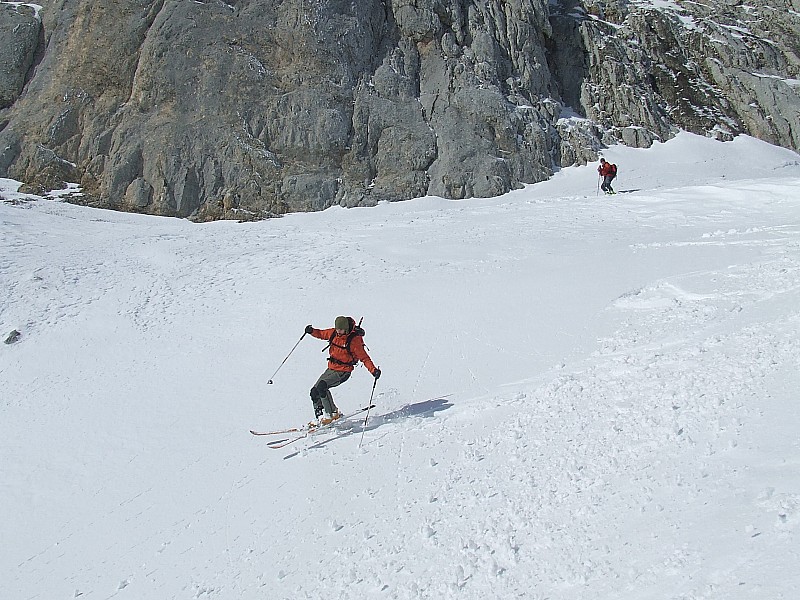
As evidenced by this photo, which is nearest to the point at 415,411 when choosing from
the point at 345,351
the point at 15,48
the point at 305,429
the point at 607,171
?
the point at 345,351

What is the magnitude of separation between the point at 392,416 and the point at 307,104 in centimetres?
2709

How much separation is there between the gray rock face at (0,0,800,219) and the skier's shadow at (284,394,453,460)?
22.8 meters

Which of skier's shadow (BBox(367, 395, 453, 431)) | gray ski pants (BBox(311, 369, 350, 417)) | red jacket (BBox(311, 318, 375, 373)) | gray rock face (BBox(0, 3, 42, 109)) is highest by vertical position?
gray rock face (BBox(0, 3, 42, 109))

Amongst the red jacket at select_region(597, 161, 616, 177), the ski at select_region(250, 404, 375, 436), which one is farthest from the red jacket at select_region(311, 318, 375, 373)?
the red jacket at select_region(597, 161, 616, 177)

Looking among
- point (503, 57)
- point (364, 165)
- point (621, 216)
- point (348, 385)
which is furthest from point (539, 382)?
point (503, 57)

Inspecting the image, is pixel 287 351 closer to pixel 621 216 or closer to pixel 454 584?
pixel 454 584

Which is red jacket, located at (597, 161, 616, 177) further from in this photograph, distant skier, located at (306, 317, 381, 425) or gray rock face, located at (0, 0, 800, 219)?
distant skier, located at (306, 317, 381, 425)

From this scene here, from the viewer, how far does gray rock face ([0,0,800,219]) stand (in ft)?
100

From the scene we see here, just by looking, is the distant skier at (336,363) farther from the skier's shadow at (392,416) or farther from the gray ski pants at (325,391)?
the skier's shadow at (392,416)

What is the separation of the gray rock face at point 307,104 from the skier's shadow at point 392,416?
74.9 ft

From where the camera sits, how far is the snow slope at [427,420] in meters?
4.66

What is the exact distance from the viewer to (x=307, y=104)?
32.2 meters

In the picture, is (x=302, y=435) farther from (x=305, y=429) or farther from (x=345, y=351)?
(x=345, y=351)

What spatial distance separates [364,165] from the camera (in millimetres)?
31922
